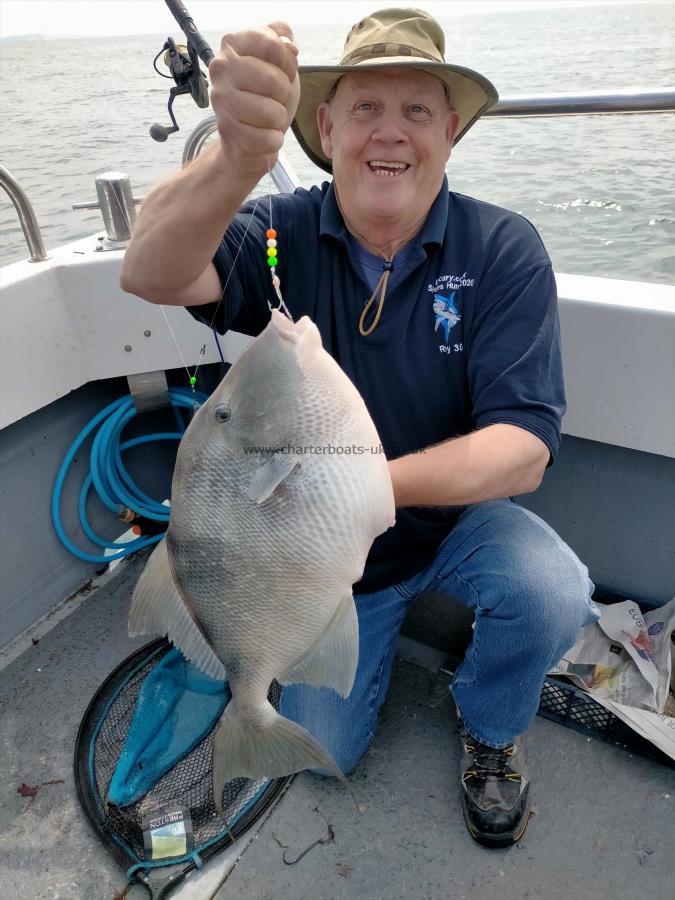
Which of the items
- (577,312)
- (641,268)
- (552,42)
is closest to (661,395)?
(577,312)

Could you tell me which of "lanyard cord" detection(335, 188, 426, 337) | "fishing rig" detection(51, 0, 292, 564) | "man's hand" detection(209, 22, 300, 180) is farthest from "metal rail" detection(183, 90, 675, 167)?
"man's hand" detection(209, 22, 300, 180)

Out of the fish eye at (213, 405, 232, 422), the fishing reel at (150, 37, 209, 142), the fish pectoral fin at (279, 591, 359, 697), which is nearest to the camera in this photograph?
the fish eye at (213, 405, 232, 422)

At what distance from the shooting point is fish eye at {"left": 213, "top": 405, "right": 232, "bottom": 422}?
130cm

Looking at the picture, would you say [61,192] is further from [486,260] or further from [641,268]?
[486,260]

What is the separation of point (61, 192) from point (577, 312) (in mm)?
8505

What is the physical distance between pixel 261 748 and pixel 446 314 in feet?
4.28

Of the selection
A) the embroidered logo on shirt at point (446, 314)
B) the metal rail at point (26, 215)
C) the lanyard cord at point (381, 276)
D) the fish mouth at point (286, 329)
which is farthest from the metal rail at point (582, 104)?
the fish mouth at point (286, 329)

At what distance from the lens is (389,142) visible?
6.21 ft

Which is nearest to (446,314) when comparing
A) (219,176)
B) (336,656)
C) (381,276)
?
(381,276)

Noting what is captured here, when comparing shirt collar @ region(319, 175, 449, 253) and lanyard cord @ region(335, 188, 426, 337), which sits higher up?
shirt collar @ region(319, 175, 449, 253)

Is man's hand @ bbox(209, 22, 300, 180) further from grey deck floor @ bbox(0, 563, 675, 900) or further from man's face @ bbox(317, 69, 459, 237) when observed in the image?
grey deck floor @ bbox(0, 563, 675, 900)

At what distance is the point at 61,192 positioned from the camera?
28.9ft

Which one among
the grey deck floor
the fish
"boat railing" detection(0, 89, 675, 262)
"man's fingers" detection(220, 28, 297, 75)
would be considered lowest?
the grey deck floor

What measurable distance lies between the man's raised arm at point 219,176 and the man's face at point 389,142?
53cm
